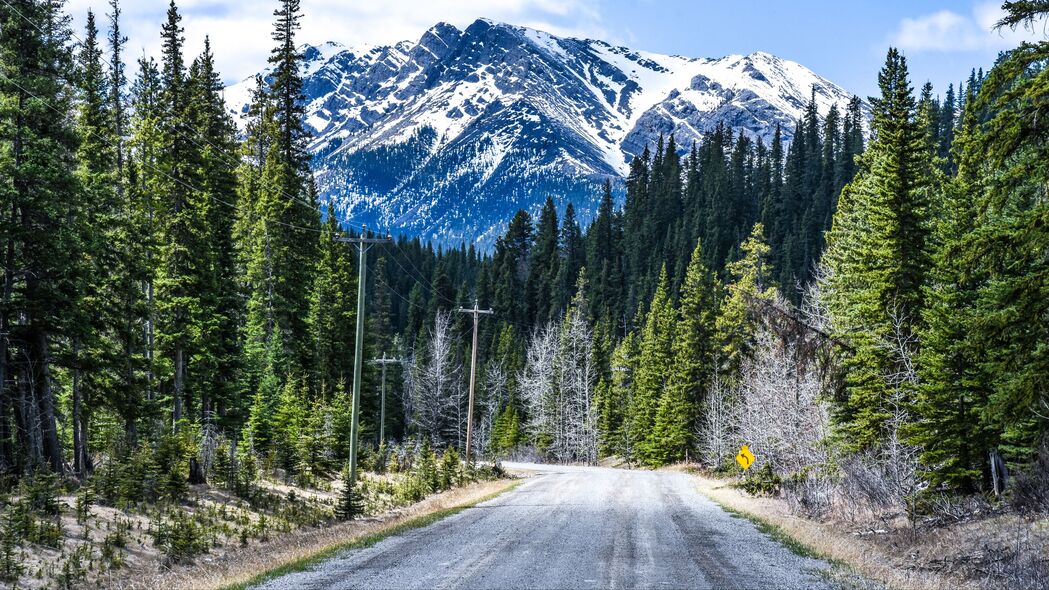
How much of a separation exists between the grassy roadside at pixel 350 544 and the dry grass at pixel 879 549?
29.4 feet

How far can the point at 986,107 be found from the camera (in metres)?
13.1

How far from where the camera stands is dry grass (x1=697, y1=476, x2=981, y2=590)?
1252 cm

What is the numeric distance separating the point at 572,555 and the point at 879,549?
7.19m

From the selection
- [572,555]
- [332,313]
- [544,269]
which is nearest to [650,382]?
[332,313]

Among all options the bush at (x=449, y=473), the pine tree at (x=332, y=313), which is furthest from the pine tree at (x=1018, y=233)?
the pine tree at (x=332, y=313)

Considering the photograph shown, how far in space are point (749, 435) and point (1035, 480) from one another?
1913 cm

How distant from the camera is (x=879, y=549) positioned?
16438 mm

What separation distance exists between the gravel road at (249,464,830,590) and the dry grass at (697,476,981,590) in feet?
2.81

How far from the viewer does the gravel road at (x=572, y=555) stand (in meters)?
11.6

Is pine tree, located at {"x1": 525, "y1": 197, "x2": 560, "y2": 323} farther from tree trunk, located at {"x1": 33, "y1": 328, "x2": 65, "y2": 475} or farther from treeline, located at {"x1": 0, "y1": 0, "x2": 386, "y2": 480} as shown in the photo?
tree trunk, located at {"x1": 33, "y1": 328, "x2": 65, "y2": 475}

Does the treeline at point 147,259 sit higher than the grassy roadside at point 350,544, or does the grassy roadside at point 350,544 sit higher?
the treeline at point 147,259

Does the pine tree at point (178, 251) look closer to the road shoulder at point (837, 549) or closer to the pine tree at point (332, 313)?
the pine tree at point (332, 313)

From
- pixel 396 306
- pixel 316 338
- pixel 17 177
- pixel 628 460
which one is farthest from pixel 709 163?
pixel 17 177

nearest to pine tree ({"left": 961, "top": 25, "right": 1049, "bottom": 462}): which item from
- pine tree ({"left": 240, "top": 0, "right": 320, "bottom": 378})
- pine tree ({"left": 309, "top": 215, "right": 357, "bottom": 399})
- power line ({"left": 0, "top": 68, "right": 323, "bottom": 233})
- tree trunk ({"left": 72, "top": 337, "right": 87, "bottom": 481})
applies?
power line ({"left": 0, "top": 68, "right": 323, "bottom": 233})
